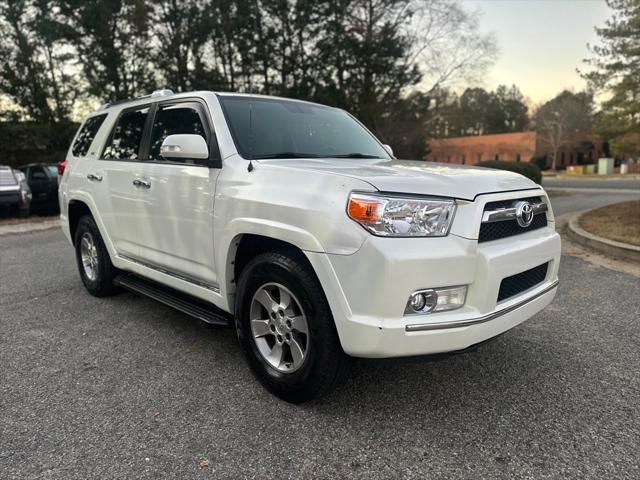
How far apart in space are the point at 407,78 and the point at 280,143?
22188mm

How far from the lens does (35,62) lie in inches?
1029

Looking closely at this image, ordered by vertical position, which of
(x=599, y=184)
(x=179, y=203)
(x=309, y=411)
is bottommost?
(x=599, y=184)

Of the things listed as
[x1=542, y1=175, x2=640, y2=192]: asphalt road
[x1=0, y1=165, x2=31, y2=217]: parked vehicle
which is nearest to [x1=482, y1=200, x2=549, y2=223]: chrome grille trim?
[x1=0, y1=165, x2=31, y2=217]: parked vehicle

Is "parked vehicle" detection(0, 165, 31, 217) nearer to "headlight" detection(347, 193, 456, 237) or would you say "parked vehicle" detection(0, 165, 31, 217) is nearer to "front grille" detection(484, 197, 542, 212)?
"headlight" detection(347, 193, 456, 237)

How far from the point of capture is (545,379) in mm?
3180

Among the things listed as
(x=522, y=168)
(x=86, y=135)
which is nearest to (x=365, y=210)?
(x=86, y=135)

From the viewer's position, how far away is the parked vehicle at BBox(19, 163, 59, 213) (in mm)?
14562

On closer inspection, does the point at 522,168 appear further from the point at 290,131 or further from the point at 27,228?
the point at 290,131

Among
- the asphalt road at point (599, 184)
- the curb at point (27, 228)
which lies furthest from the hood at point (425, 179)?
the asphalt road at point (599, 184)

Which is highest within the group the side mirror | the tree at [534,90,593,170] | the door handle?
the tree at [534,90,593,170]

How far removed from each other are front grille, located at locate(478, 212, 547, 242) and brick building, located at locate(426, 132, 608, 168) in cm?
5459

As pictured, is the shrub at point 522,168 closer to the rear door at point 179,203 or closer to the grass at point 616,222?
the grass at point 616,222

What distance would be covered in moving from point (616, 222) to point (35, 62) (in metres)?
28.7

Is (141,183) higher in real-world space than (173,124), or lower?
lower
